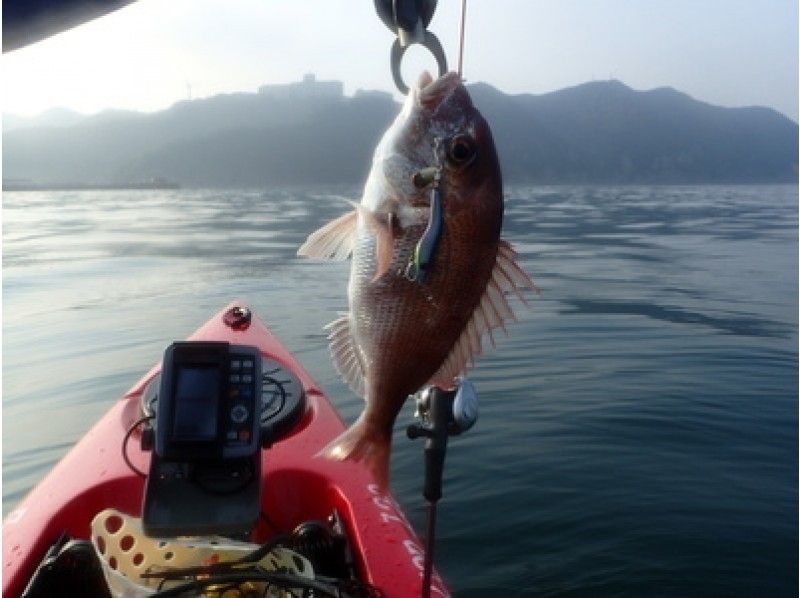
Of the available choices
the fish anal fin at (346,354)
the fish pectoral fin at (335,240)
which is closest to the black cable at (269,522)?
the fish anal fin at (346,354)

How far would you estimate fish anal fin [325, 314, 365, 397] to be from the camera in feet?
6.96

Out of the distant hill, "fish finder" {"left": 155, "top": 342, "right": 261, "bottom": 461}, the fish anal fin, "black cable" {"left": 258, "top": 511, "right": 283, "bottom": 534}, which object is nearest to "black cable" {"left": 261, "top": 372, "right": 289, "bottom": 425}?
"black cable" {"left": 258, "top": 511, "right": 283, "bottom": 534}

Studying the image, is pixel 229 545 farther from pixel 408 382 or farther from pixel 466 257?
pixel 466 257

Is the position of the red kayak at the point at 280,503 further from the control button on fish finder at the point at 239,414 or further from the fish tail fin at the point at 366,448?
the fish tail fin at the point at 366,448

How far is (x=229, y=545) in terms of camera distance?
2896 millimetres

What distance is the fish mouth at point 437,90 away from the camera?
1.94 m

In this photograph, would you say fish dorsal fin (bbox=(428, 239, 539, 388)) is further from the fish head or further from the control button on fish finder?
the control button on fish finder

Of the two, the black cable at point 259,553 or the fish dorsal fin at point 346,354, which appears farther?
the black cable at point 259,553

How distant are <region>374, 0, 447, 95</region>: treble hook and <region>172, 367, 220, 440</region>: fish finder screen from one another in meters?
1.59

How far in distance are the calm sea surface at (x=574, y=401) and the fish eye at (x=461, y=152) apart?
4.04 metres

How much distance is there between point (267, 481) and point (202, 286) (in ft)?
46.1

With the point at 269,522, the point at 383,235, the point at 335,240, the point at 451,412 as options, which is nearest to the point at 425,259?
the point at 383,235

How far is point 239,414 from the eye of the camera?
9.70 ft

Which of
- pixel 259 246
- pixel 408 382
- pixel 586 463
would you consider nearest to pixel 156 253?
pixel 259 246
